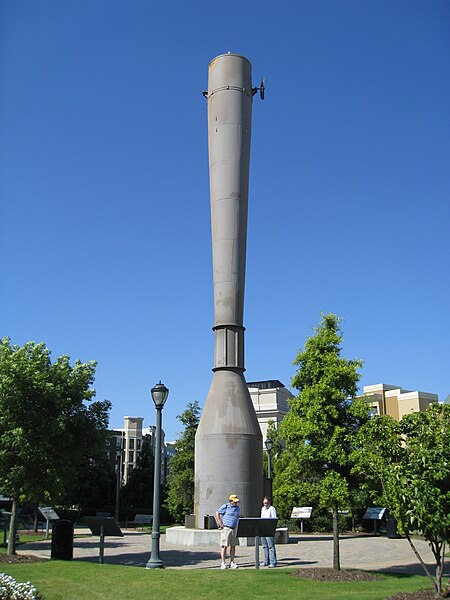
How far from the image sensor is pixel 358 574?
→ 1379 centimetres

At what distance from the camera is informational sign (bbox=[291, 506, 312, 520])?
32.0 metres

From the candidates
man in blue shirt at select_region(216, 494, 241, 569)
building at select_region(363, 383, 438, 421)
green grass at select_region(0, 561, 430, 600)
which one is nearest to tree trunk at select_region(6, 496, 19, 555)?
green grass at select_region(0, 561, 430, 600)

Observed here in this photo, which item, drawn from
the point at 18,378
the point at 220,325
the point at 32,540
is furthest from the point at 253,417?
the point at 18,378

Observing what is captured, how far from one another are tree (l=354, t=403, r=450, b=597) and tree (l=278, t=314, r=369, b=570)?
325 cm

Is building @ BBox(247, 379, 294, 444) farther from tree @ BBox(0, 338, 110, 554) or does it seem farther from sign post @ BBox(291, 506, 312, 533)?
tree @ BBox(0, 338, 110, 554)

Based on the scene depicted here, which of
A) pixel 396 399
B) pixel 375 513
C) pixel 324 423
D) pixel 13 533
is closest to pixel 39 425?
pixel 13 533

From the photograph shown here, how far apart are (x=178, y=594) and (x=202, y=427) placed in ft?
47.5

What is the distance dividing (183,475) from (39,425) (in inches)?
912

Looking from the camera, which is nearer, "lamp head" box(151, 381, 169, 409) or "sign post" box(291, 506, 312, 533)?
"lamp head" box(151, 381, 169, 409)

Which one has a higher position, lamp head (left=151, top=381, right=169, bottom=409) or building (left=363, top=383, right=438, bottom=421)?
building (left=363, top=383, right=438, bottom=421)

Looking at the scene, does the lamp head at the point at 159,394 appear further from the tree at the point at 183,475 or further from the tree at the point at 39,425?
the tree at the point at 183,475

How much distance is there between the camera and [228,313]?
27172mm

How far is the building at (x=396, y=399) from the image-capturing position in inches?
2422

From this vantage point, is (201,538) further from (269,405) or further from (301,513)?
(269,405)
